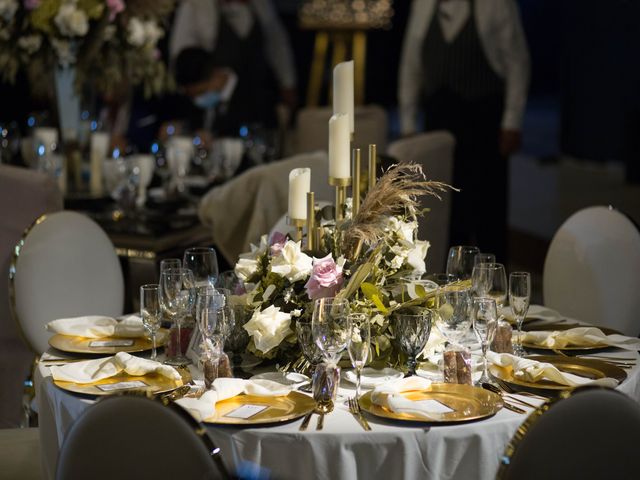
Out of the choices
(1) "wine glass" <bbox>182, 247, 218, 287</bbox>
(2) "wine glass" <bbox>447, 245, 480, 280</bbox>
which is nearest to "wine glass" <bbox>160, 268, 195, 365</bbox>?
(1) "wine glass" <bbox>182, 247, 218, 287</bbox>

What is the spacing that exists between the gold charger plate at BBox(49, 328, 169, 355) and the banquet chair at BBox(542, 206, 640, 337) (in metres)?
1.31

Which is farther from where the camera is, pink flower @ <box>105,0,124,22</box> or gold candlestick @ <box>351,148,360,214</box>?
pink flower @ <box>105,0,124,22</box>

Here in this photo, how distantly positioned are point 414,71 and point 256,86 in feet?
4.83

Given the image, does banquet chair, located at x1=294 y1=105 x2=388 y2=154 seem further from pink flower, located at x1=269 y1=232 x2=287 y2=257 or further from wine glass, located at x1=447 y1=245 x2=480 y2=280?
pink flower, located at x1=269 y1=232 x2=287 y2=257

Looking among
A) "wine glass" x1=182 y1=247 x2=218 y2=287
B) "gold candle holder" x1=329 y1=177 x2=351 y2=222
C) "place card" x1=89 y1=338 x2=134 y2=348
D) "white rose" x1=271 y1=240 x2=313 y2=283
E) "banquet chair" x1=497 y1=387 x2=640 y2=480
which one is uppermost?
"gold candle holder" x1=329 y1=177 x2=351 y2=222

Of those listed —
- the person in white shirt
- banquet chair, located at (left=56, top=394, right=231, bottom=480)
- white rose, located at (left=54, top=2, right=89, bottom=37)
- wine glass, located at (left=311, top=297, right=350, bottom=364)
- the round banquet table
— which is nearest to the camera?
banquet chair, located at (left=56, top=394, right=231, bottom=480)

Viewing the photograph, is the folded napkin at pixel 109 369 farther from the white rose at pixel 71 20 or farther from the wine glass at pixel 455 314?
the white rose at pixel 71 20

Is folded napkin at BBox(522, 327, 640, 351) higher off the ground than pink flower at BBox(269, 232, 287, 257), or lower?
lower

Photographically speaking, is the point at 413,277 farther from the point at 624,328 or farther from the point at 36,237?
the point at 36,237

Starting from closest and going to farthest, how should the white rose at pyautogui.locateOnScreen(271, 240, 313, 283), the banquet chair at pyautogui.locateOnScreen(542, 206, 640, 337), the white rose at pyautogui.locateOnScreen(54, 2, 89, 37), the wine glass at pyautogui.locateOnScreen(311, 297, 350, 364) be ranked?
the wine glass at pyautogui.locateOnScreen(311, 297, 350, 364)
the white rose at pyautogui.locateOnScreen(271, 240, 313, 283)
the banquet chair at pyautogui.locateOnScreen(542, 206, 640, 337)
the white rose at pyautogui.locateOnScreen(54, 2, 89, 37)

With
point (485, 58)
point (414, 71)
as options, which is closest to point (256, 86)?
point (414, 71)

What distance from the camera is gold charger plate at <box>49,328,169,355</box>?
2590 mm

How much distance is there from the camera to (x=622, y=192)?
22.2 ft

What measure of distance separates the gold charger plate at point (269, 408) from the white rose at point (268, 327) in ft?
0.45
